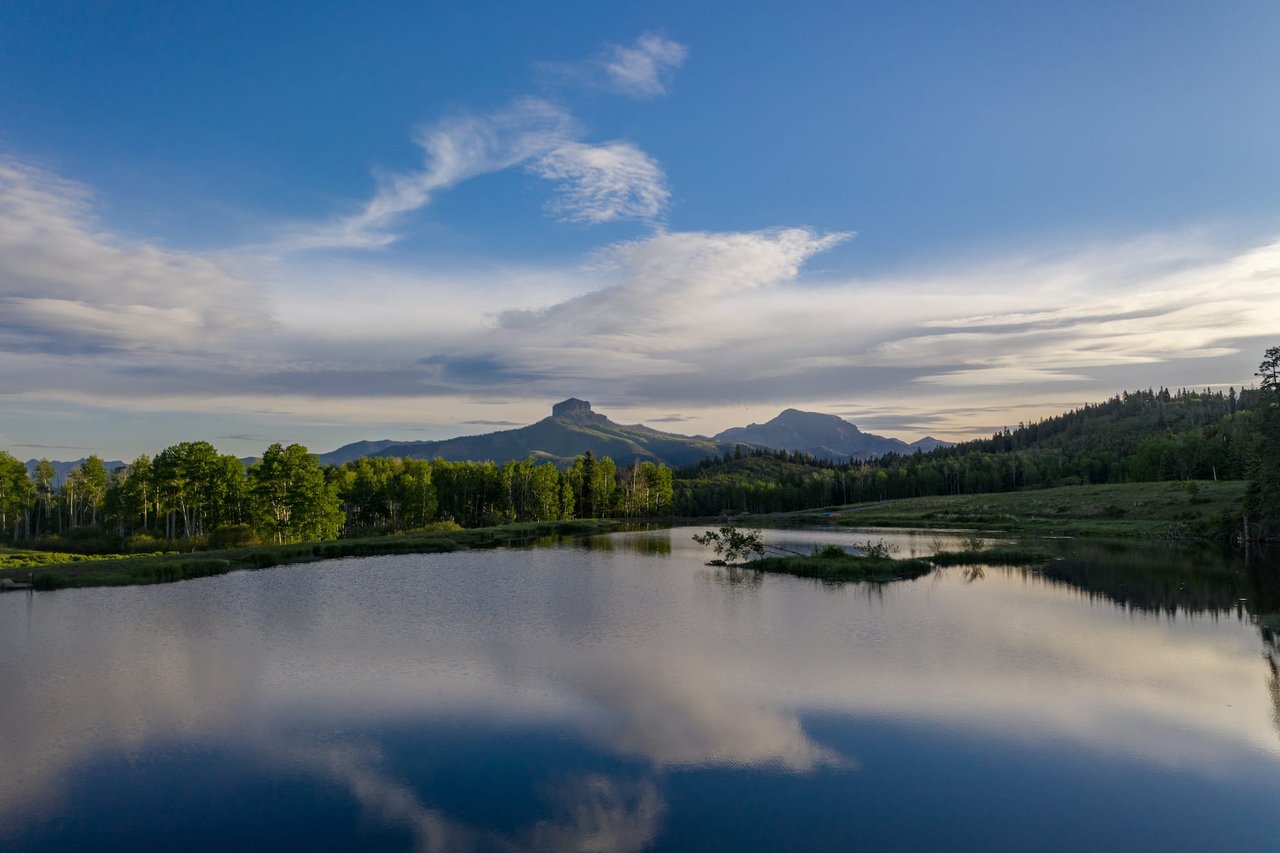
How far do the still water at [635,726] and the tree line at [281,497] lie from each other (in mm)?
42251

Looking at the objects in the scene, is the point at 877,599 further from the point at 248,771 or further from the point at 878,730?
the point at 248,771

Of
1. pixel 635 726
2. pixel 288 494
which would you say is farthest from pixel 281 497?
pixel 635 726

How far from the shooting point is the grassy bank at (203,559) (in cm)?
5306

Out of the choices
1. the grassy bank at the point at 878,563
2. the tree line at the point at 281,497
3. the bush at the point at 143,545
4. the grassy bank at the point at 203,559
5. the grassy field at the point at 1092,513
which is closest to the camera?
the grassy bank at the point at 203,559

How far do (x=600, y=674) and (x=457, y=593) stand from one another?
23.6m

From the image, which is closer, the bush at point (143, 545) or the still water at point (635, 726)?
the still water at point (635, 726)

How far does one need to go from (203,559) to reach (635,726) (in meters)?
55.9

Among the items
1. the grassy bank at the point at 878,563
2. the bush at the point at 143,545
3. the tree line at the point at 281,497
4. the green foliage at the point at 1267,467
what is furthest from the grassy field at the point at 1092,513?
the bush at the point at 143,545

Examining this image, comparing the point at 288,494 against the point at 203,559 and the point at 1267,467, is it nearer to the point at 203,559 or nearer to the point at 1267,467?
the point at 203,559

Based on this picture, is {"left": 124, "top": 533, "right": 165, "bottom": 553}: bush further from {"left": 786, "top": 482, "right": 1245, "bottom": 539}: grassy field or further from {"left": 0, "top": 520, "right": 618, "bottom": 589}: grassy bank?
{"left": 786, "top": 482, "right": 1245, "bottom": 539}: grassy field

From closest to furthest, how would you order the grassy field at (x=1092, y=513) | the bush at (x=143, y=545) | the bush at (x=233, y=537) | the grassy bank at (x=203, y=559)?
the grassy bank at (x=203, y=559) < the bush at (x=143, y=545) < the bush at (x=233, y=537) < the grassy field at (x=1092, y=513)

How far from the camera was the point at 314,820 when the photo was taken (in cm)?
1691

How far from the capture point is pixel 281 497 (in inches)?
3465

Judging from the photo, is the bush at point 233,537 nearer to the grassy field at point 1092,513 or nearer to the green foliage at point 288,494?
the green foliage at point 288,494
